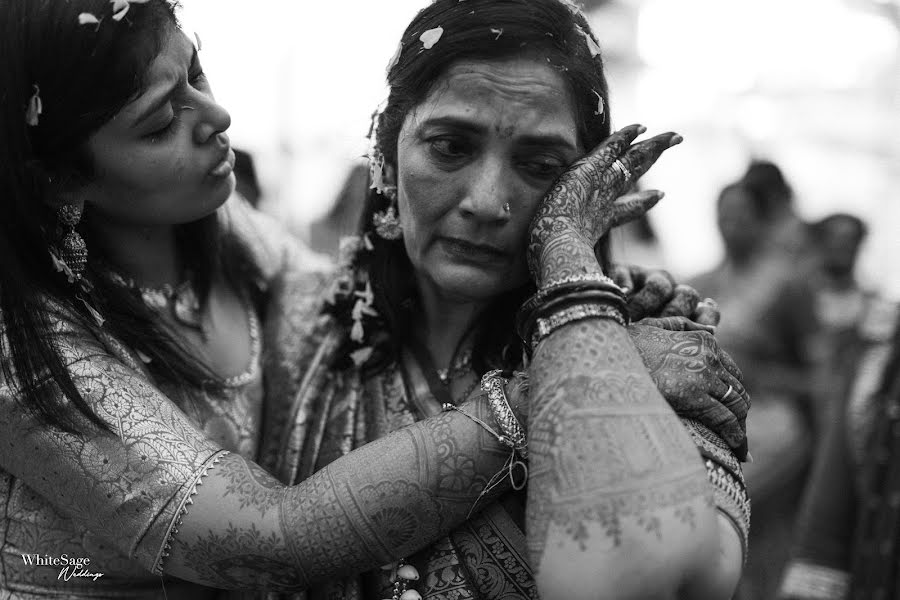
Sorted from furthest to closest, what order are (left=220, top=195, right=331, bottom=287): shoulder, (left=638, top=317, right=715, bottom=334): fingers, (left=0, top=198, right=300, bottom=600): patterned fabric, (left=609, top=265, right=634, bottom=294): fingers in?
(left=220, top=195, right=331, bottom=287): shoulder, (left=609, top=265, right=634, bottom=294): fingers, (left=638, top=317, right=715, bottom=334): fingers, (left=0, top=198, right=300, bottom=600): patterned fabric

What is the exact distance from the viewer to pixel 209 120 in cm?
245

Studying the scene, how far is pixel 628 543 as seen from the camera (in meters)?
1.71

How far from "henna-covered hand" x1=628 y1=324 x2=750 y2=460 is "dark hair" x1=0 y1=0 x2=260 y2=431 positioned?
4.00ft

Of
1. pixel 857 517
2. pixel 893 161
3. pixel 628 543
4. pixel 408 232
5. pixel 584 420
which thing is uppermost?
pixel 408 232

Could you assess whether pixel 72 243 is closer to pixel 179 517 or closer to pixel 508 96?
pixel 179 517

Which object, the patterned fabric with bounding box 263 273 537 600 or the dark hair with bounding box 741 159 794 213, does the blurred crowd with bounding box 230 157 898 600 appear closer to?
the dark hair with bounding box 741 159 794 213

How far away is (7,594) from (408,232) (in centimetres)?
136

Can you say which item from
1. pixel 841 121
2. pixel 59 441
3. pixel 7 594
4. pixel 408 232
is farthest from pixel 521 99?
pixel 841 121

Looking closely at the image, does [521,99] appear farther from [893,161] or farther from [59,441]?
[893,161]

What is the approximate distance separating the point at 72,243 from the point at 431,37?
3.35ft

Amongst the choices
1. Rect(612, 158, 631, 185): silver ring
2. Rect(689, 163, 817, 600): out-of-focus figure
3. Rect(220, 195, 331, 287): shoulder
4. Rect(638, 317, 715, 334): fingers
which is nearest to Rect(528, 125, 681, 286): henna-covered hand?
Rect(612, 158, 631, 185): silver ring

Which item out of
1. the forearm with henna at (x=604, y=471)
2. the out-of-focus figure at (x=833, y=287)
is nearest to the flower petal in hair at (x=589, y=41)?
the forearm with henna at (x=604, y=471)

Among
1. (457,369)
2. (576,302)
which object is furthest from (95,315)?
(576,302)

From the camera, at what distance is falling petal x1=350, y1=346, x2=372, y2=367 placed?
2547mm
